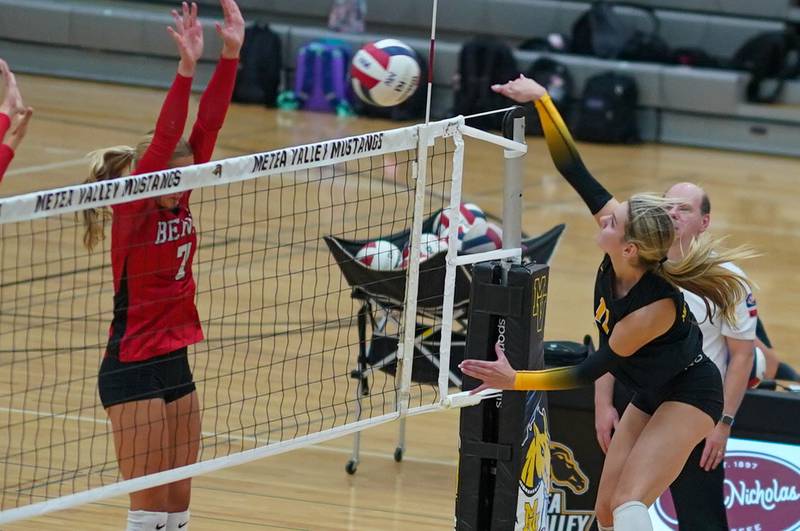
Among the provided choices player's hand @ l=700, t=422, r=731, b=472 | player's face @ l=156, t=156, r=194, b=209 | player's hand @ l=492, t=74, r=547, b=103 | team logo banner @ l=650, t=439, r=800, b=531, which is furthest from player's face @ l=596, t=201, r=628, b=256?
player's face @ l=156, t=156, r=194, b=209

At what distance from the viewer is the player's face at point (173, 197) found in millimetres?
4270

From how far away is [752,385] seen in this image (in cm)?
543

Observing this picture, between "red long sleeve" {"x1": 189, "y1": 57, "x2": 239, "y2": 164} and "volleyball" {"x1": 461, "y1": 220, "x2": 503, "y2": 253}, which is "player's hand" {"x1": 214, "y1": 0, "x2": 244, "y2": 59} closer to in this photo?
"red long sleeve" {"x1": 189, "y1": 57, "x2": 239, "y2": 164}

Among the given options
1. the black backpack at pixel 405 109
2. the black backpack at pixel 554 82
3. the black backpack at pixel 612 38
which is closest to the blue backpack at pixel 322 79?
the black backpack at pixel 405 109

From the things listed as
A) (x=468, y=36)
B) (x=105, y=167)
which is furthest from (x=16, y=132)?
(x=468, y=36)

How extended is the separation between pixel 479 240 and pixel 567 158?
4.71ft

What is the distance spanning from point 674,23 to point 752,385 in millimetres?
11908

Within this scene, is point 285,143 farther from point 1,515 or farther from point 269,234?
point 1,515

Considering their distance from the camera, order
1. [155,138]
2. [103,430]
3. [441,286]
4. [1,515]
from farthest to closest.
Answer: [103,430]
[441,286]
[155,138]
[1,515]

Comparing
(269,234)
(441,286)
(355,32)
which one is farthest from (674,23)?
A: (441,286)

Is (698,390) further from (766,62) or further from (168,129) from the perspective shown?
(766,62)

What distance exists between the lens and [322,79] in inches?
642

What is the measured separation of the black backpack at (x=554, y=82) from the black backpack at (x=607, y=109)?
0.69 ft

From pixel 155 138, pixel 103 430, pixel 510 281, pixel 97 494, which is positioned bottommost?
pixel 103 430
